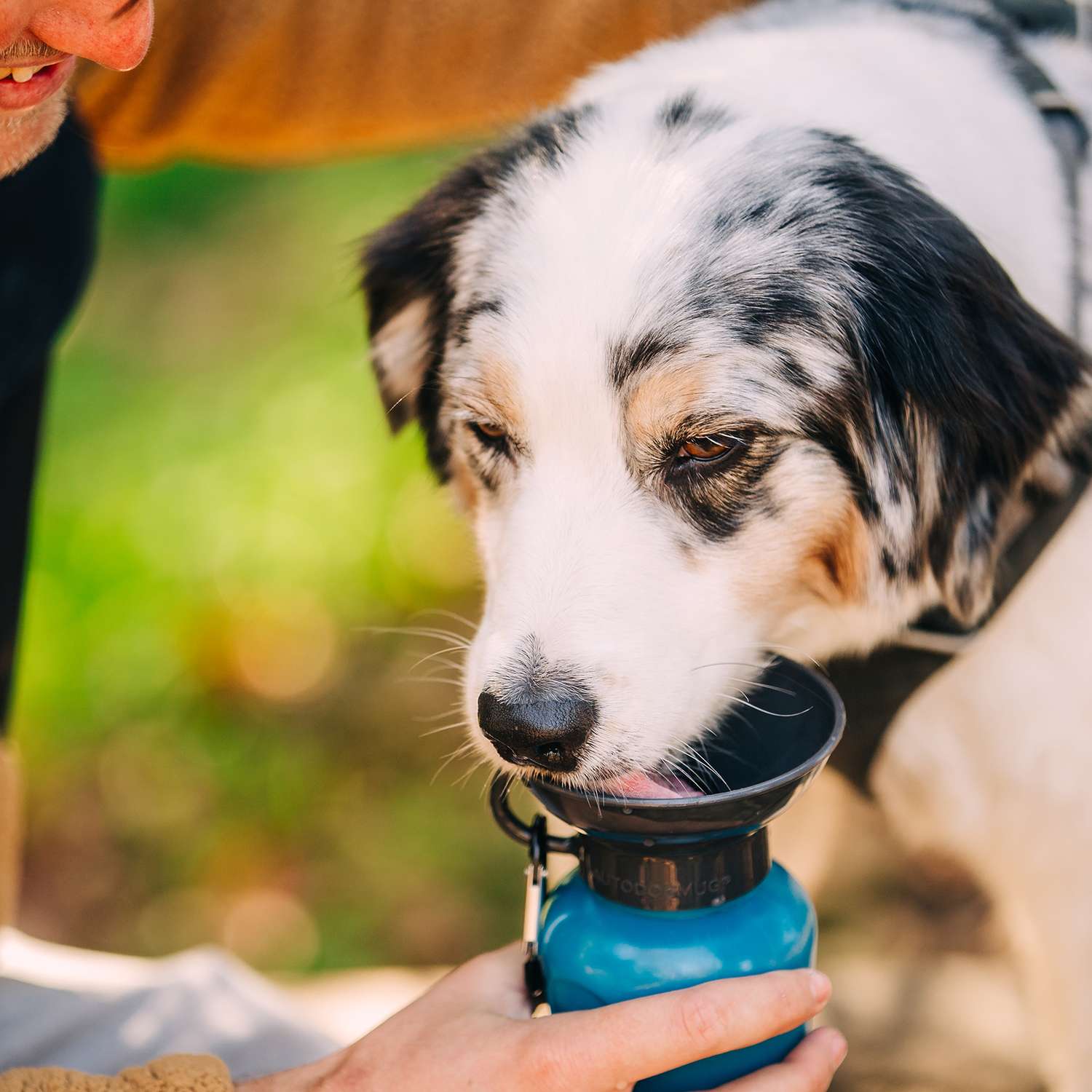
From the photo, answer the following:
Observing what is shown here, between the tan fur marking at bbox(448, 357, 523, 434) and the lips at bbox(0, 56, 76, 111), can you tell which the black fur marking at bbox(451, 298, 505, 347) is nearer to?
the tan fur marking at bbox(448, 357, 523, 434)

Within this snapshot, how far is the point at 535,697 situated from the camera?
1.55 m

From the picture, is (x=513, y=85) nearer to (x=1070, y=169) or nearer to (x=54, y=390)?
(x=1070, y=169)

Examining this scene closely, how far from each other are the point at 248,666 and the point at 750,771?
7.27 feet

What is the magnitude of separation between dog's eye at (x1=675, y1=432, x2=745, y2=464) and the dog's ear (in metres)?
0.53

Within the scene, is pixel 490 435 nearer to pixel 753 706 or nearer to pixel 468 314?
pixel 468 314

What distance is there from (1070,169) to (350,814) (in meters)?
2.28

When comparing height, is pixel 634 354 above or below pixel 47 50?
below

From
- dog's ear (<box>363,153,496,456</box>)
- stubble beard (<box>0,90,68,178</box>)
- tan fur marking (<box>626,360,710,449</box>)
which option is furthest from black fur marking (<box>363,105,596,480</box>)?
stubble beard (<box>0,90,68,178</box>)

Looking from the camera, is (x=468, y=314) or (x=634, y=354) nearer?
(x=634, y=354)

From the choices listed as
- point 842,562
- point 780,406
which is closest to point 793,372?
point 780,406

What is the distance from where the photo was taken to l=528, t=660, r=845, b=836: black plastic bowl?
1.26 m

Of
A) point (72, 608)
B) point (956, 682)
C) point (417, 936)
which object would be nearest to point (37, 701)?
point (72, 608)

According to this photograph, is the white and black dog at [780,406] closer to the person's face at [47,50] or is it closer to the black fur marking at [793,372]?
the black fur marking at [793,372]

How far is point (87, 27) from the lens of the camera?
162cm
